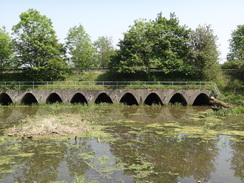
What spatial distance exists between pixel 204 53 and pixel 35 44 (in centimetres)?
2895

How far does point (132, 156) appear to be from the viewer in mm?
13195

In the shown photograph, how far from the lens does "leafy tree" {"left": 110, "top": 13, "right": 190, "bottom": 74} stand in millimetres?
39594

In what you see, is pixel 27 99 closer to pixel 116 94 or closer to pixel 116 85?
pixel 116 85

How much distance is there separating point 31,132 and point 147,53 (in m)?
28.2

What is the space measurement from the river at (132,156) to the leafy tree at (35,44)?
24.2m

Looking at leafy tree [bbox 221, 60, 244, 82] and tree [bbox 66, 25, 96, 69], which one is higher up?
tree [bbox 66, 25, 96, 69]

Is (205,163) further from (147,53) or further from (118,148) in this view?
(147,53)

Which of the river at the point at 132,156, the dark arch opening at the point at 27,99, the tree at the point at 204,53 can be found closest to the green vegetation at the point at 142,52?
the tree at the point at 204,53

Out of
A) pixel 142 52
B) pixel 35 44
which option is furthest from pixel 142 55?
pixel 35 44

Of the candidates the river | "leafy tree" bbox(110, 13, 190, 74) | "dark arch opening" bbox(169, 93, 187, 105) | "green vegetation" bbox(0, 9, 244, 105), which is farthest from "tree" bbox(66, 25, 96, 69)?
the river

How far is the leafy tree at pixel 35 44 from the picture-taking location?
4144 cm

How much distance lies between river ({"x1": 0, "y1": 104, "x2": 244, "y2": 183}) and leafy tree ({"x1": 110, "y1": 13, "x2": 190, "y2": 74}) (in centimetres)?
2074

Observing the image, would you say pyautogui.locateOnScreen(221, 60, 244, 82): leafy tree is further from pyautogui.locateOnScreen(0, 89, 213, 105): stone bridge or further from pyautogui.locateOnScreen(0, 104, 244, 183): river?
pyautogui.locateOnScreen(0, 104, 244, 183): river

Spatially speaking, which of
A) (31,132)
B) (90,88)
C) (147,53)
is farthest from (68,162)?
(147,53)
